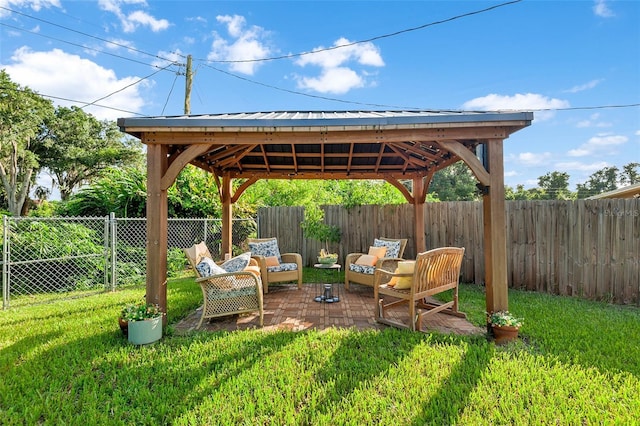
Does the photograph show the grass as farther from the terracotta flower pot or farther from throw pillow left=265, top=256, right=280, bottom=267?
throw pillow left=265, top=256, right=280, bottom=267

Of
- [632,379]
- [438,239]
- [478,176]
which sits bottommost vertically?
[632,379]

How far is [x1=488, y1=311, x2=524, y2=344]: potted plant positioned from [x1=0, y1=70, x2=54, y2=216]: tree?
1916cm

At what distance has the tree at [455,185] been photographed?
22.0 meters

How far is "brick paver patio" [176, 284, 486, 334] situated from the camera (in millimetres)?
3895

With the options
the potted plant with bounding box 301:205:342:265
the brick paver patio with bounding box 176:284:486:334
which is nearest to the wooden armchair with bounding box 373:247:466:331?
the brick paver patio with bounding box 176:284:486:334

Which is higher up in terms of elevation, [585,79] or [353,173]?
[585,79]

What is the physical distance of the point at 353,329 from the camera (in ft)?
12.2

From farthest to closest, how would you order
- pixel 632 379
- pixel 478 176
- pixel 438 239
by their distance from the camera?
1. pixel 438 239
2. pixel 478 176
3. pixel 632 379

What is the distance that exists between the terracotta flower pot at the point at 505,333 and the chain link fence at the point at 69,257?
6.59m

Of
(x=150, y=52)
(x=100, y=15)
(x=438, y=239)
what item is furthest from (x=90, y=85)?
Answer: (x=438, y=239)

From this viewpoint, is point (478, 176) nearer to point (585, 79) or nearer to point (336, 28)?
point (336, 28)

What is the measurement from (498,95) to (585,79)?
318cm

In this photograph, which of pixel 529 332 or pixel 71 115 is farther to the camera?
pixel 71 115

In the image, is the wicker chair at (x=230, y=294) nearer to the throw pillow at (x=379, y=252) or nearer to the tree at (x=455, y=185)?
the throw pillow at (x=379, y=252)
